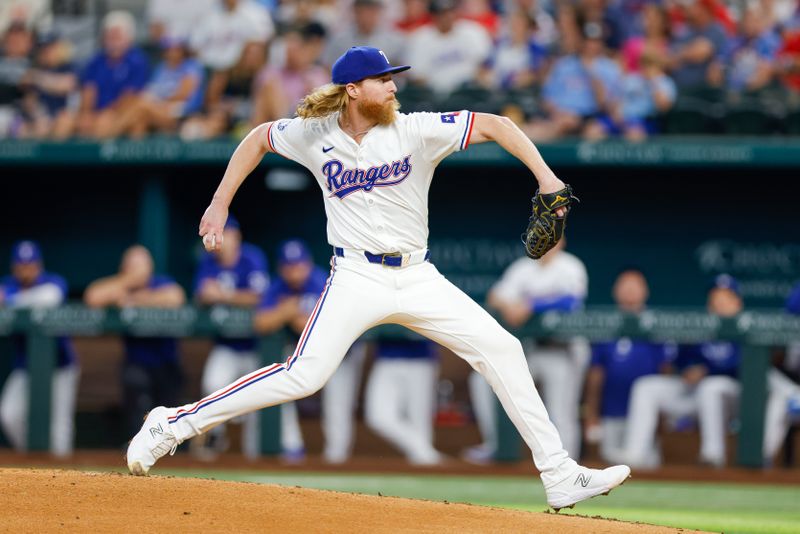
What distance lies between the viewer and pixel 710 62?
11.1 meters

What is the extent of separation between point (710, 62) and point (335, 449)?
4.63m

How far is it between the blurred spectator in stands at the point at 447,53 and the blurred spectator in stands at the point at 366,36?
168 mm

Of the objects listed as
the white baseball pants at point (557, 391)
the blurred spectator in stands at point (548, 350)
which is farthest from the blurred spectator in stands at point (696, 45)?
the white baseball pants at point (557, 391)

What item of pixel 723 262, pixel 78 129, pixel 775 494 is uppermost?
pixel 78 129

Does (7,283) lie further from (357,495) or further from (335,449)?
(357,495)

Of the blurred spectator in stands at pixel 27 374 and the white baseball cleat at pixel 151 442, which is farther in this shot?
the blurred spectator in stands at pixel 27 374

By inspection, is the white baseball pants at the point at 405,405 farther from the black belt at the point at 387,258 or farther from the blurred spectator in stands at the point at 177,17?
the black belt at the point at 387,258

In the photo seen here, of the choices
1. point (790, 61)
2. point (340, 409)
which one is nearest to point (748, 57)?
point (790, 61)

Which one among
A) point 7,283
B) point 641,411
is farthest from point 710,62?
point 7,283

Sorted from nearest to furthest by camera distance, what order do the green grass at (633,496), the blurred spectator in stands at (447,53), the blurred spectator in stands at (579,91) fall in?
the green grass at (633,496) < the blurred spectator in stands at (579,91) < the blurred spectator in stands at (447,53)

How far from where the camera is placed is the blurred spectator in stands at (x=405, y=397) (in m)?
9.55

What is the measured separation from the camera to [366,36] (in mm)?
11328

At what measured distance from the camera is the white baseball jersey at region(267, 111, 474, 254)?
4980 millimetres

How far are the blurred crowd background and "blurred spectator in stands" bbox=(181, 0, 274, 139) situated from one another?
13 millimetres
